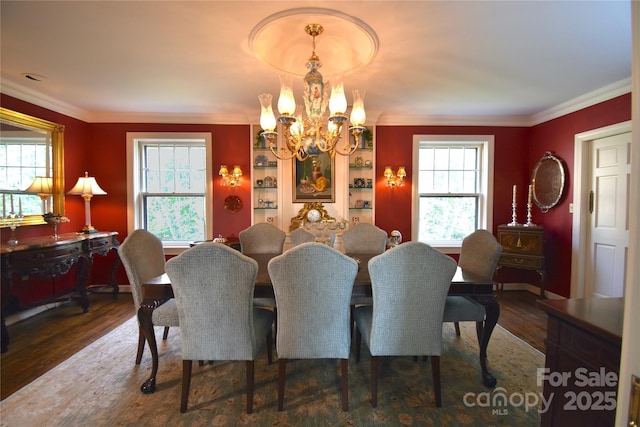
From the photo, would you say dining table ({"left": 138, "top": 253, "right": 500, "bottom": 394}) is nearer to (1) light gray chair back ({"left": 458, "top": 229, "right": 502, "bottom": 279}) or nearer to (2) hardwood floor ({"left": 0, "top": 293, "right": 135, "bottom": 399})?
(1) light gray chair back ({"left": 458, "top": 229, "right": 502, "bottom": 279})

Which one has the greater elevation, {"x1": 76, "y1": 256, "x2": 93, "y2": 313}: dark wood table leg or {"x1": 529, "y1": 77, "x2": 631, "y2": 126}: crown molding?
{"x1": 529, "y1": 77, "x2": 631, "y2": 126}: crown molding

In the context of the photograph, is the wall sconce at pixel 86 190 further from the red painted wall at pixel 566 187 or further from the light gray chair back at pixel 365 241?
the red painted wall at pixel 566 187

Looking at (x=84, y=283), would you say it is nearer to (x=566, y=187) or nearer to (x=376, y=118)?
(x=376, y=118)

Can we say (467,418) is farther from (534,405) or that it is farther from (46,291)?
(46,291)

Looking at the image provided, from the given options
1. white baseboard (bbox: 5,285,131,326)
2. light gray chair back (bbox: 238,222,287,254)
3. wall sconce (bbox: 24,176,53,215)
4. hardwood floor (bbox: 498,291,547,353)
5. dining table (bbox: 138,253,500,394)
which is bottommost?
hardwood floor (bbox: 498,291,547,353)

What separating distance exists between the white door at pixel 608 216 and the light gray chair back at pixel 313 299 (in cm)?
339

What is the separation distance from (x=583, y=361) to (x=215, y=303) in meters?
1.67

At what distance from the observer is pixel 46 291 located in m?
3.28

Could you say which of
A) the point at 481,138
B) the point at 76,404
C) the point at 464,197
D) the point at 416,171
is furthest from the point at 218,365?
the point at 481,138

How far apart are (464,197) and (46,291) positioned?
5687mm

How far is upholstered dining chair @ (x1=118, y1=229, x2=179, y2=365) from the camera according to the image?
2008mm

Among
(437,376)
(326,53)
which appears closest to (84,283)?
(326,53)

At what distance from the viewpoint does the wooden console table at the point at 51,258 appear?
7.96ft

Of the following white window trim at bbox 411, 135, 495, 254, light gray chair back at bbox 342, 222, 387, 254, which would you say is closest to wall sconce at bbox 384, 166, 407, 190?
white window trim at bbox 411, 135, 495, 254
